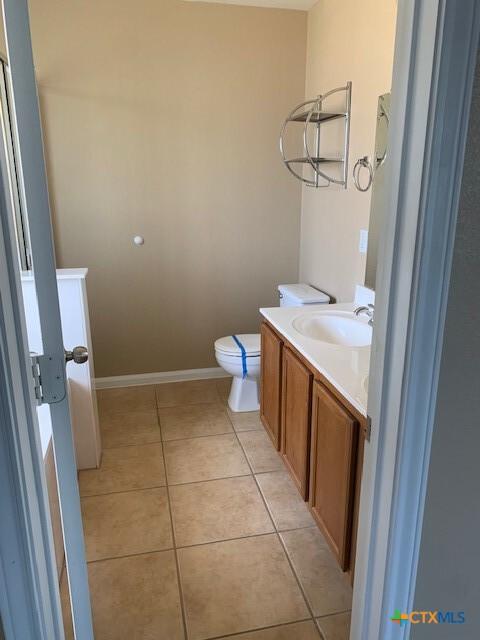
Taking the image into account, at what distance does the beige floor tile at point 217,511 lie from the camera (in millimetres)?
2092

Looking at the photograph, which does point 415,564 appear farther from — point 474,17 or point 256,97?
point 256,97

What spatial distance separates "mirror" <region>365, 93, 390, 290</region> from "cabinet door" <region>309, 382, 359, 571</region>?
910 mm

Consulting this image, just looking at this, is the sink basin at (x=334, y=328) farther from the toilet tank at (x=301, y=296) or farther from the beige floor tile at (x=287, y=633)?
the beige floor tile at (x=287, y=633)

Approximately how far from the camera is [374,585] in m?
1.11

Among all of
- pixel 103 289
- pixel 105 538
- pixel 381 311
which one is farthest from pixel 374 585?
pixel 103 289

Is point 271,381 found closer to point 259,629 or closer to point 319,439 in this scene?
point 319,439

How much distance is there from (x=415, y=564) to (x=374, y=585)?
0.44ft

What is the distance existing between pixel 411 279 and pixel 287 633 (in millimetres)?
1364

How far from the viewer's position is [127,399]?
3.41 meters

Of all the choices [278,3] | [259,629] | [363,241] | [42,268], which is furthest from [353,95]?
[259,629]

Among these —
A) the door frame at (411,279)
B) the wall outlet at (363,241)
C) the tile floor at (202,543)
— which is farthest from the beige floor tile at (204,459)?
the door frame at (411,279)

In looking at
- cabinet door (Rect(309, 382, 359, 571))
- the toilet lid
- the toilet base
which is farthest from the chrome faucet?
the toilet base

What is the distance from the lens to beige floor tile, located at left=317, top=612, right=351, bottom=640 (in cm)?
161

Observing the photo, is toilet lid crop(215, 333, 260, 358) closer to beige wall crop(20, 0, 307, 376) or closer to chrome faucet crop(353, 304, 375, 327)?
beige wall crop(20, 0, 307, 376)
